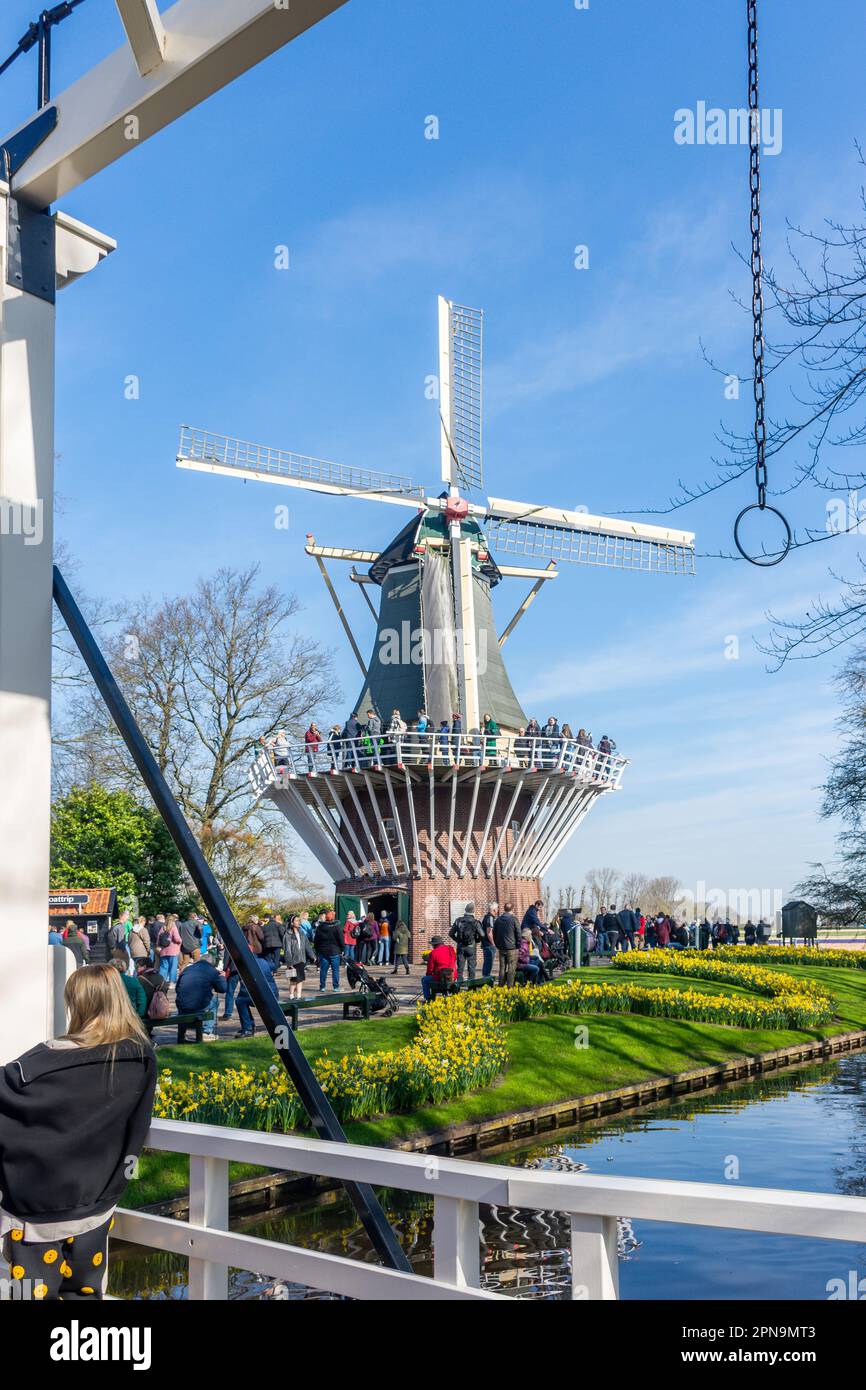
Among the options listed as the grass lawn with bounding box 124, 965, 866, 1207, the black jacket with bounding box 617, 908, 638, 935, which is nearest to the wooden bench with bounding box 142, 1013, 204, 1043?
the grass lawn with bounding box 124, 965, 866, 1207

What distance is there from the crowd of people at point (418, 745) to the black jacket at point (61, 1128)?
26315mm

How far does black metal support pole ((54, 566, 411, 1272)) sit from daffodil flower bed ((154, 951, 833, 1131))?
21.4ft

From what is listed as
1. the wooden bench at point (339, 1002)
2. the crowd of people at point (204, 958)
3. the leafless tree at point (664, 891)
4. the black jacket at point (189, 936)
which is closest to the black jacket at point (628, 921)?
the crowd of people at point (204, 958)

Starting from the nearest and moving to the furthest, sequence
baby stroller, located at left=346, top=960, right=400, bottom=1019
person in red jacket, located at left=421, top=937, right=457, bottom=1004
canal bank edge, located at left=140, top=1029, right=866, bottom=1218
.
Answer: canal bank edge, located at left=140, top=1029, right=866, bottom=1218 → baby stroller, located at left=346, top=960, right=400, bottom=1019 → person in red jacket, located at left=421, top=937, right=457, bottom=1004

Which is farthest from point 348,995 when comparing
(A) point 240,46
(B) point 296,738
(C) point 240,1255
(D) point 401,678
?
(D) point 401,678

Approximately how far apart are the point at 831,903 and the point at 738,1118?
2048 cm

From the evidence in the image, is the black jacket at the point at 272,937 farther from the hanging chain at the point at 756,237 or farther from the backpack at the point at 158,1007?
the hanging chain at the point at 756,237

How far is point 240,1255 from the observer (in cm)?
354

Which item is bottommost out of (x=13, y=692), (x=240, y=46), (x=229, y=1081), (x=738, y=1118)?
(x=738, y=1118)

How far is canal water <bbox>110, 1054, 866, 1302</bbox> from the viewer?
748 cm

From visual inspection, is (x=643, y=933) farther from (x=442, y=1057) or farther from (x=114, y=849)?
(x=442, y=1057)

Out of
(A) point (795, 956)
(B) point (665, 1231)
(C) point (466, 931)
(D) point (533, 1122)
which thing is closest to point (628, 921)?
(A) point (795, 956)

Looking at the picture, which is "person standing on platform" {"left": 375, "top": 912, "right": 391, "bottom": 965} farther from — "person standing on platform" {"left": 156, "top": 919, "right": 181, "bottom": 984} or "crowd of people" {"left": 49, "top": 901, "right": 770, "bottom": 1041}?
"person standing on platform" {"left": 156, "top": 919, "right": 181, "bottom": 984}

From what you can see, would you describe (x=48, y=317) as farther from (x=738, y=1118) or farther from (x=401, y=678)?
(x=401, y=678)
